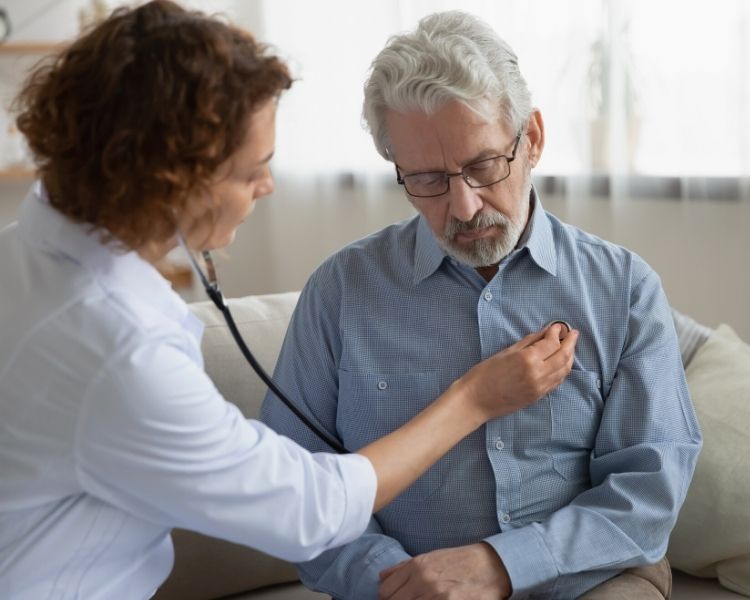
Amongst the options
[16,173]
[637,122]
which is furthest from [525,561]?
[16,173]

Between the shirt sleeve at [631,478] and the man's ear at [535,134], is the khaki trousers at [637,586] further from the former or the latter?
the man's ear at [535,134]

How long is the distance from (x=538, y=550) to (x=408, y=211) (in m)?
2.14

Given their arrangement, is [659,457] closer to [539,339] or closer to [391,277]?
[539,339]

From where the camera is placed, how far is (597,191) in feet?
9.03

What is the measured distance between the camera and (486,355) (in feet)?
5.27

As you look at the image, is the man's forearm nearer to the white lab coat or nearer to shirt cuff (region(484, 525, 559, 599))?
shirt cuff (region(484, 525, 559, 599))

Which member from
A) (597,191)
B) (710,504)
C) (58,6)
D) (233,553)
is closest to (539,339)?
(710,504)

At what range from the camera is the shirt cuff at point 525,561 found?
147cm

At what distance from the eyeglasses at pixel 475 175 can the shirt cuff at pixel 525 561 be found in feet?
1.71

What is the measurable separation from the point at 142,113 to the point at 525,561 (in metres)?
0.82

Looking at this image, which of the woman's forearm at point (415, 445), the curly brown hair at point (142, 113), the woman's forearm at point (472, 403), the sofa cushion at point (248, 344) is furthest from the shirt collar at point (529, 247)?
the curly brown hair at point (142, 113)

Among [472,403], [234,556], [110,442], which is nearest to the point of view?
[110,442]

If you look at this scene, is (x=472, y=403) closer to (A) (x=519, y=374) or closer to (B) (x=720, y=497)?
(A) (x=519, y=374)

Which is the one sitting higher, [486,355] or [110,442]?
[110,442]
